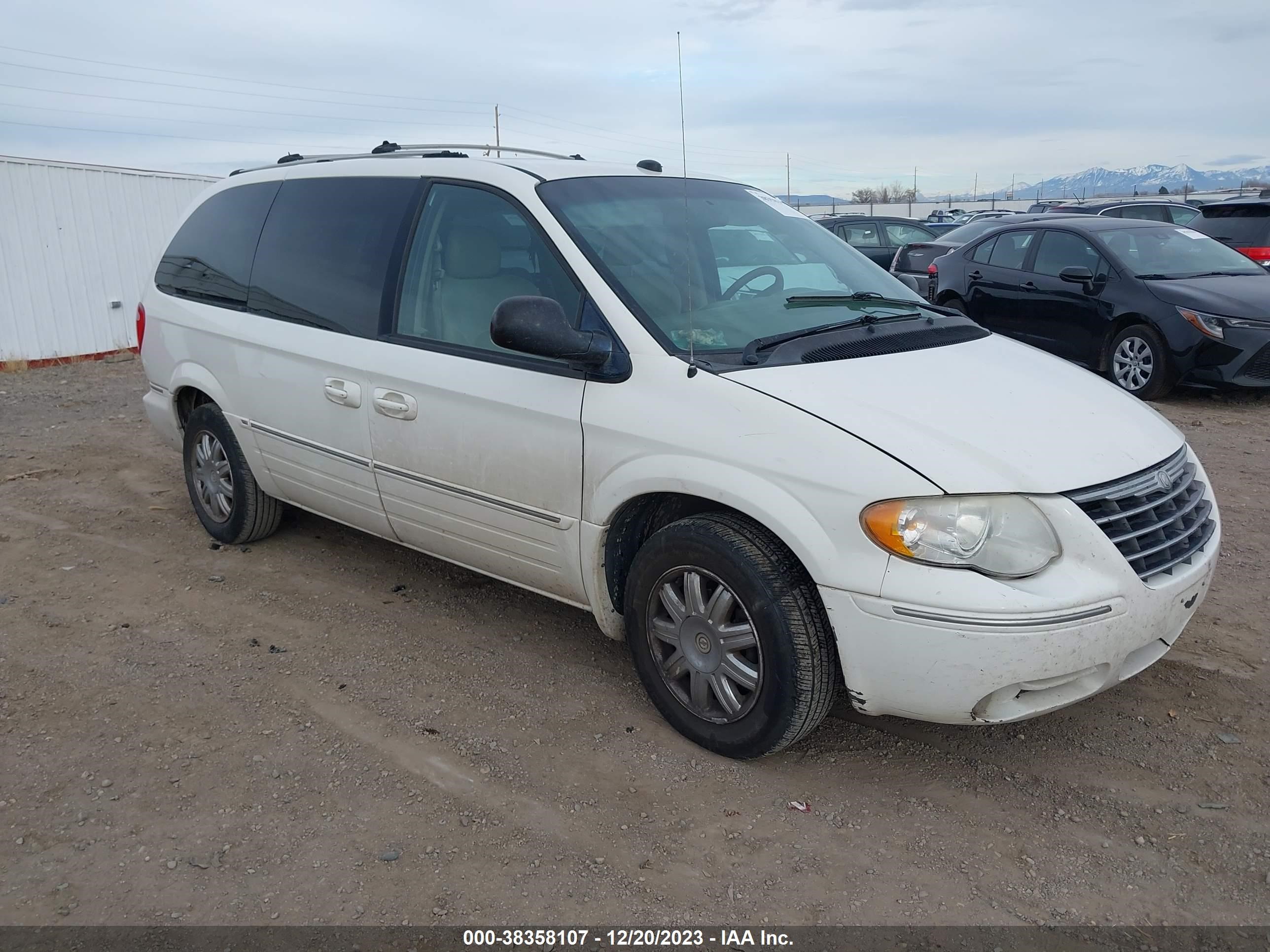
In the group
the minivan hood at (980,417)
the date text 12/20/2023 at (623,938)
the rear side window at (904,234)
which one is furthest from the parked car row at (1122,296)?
the date text 12/20/2023 at (623,938)

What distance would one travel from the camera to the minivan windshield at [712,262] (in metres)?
3.51

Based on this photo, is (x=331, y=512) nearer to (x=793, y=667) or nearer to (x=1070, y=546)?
(x=793, y=667)

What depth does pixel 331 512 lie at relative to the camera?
4.64 meters

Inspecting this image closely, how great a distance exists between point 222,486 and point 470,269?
2.22 m

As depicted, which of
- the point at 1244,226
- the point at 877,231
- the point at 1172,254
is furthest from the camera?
the point at 877,231

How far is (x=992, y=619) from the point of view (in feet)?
8.86

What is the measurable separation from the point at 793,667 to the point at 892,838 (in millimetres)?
553

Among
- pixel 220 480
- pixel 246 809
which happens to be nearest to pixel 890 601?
pixel 246 809

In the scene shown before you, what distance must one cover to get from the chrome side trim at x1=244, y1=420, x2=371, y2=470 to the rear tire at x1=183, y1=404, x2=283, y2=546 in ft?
0.97

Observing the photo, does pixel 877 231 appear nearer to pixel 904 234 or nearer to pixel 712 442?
pixel 904 234

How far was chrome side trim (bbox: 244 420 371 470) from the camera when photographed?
4.21m

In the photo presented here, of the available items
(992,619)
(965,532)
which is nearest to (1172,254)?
(965,532)

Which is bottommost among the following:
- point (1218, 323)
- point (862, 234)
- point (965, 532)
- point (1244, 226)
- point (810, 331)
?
point (1218, 323)

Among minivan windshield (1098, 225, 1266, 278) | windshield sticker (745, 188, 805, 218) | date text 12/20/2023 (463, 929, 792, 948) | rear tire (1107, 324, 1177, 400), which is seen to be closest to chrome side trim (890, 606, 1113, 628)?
date text 12/20/2023 (463, 929, 792, 948)
